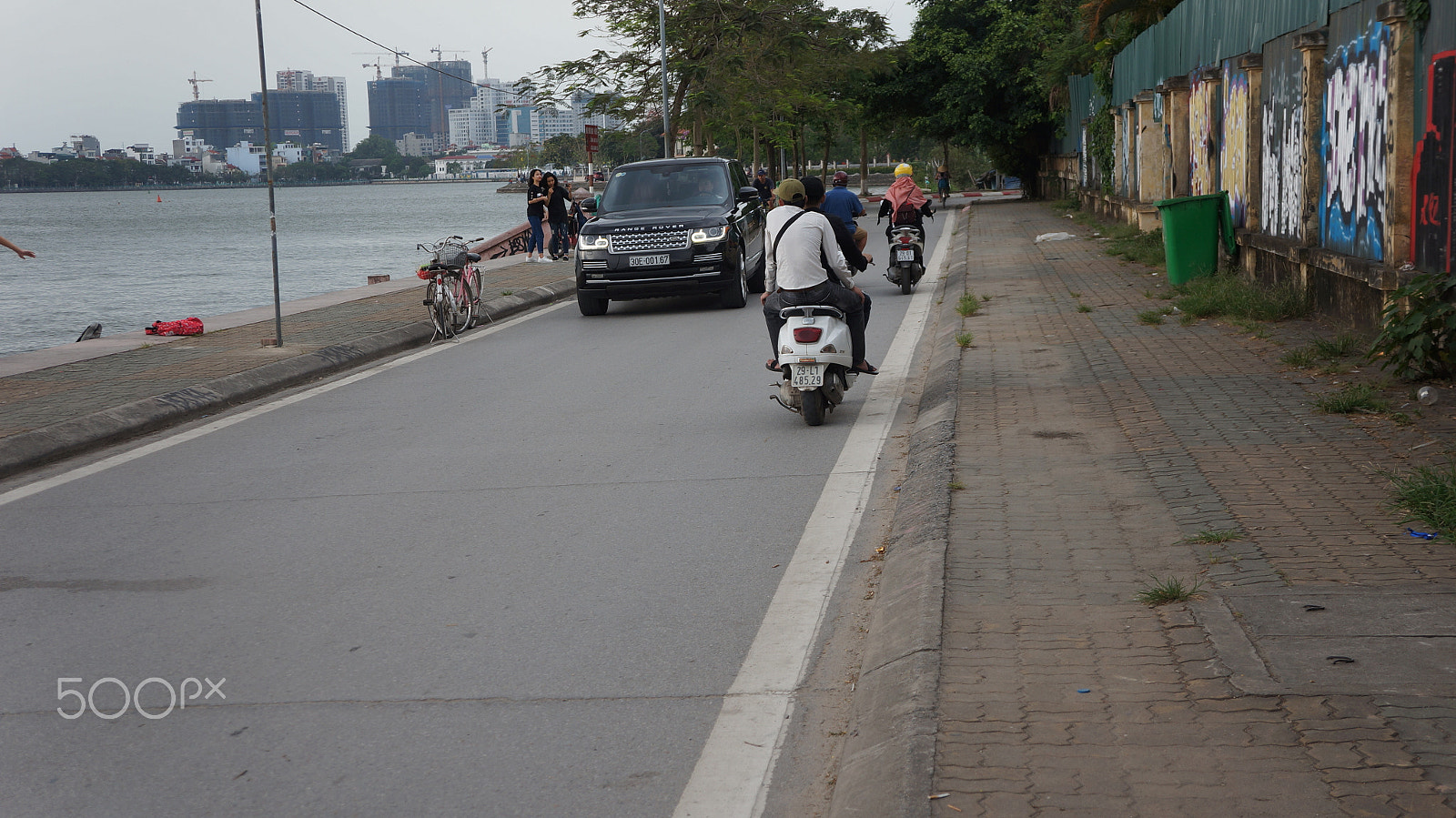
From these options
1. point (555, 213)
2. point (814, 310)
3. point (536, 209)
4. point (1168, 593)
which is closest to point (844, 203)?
point (814, 310)

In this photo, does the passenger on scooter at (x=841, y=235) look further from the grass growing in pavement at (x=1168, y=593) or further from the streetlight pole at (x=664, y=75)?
the streetlight pole at (x=664, y=75)

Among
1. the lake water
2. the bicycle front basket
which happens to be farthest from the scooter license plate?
the lake water

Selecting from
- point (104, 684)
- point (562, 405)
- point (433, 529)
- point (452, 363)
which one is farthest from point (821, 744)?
point (452, 363)

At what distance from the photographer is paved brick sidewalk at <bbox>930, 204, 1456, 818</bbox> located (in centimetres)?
330

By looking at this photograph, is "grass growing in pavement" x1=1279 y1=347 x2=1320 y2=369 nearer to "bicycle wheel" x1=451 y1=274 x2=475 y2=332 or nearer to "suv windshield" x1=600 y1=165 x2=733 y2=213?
"bicycle wheel" x1=451 y1=274 x2=475 y2=332

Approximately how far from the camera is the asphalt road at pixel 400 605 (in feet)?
12.7

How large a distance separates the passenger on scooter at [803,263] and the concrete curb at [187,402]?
4.60 m

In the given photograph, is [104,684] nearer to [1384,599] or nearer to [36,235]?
[1384,599]

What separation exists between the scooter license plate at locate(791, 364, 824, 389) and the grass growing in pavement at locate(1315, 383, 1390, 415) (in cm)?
295

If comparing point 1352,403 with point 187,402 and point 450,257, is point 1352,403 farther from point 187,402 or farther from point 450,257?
point 450,257

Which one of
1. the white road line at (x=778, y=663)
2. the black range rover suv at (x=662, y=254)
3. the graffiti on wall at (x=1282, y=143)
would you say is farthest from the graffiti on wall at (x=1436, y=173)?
the black range rover suv at (x=662, y=254)

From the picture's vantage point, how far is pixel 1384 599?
4.50 m

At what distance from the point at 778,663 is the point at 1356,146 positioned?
8.70 metres

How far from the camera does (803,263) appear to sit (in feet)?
29.6
